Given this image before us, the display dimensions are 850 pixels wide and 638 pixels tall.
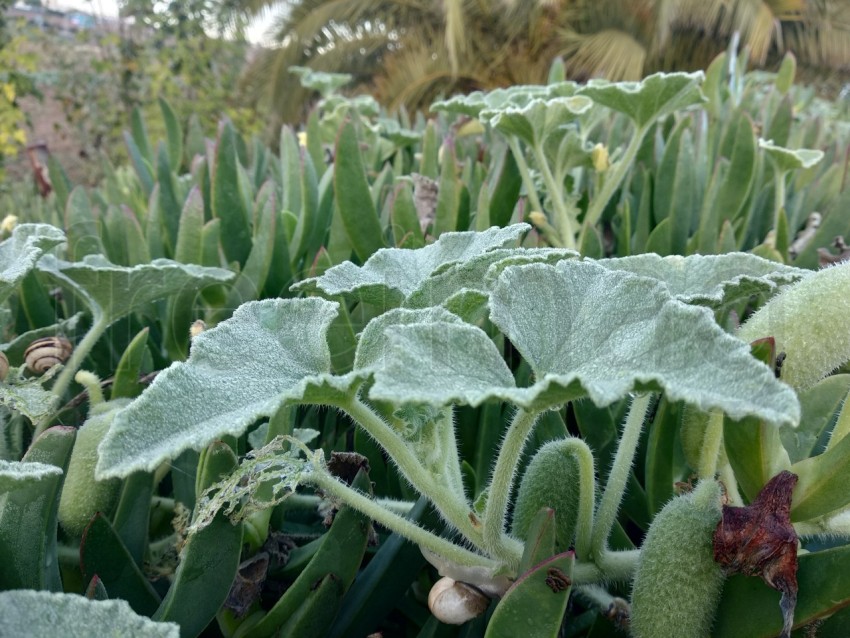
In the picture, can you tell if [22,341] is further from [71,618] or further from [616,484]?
[616,484]

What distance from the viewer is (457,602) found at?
2.14 ft

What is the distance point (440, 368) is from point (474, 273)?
24 centimetres

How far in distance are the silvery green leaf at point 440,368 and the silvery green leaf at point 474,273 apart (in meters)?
0.14

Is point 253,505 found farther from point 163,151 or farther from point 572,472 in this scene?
point 163,151

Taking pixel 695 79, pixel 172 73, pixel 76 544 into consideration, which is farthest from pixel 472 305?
pixel 172 73

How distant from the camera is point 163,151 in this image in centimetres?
182

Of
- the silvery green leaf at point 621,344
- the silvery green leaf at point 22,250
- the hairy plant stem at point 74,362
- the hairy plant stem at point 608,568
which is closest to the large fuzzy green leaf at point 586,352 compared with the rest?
the silvery green leaf at point 621,344

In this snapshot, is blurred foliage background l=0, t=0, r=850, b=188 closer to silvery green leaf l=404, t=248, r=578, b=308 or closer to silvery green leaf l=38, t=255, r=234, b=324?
silvery green leaf l=38, t=255, r=234, b=324

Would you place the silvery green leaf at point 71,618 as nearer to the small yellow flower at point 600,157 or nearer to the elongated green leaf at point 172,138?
the small yellow flower at point 600,157

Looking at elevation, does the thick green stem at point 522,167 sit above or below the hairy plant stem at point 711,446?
above

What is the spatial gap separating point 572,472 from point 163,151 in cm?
147

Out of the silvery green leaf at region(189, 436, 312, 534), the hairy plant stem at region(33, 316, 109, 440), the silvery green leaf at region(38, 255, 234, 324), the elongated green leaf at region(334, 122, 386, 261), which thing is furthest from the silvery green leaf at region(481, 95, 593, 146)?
the silvery green leaf at region(189, 436, 312, 534)

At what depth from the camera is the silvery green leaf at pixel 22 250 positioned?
78 centimetres

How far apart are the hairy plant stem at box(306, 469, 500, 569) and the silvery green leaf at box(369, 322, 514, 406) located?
0.16 m
